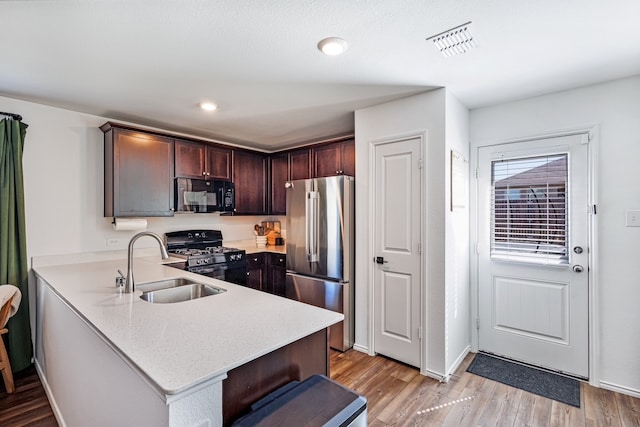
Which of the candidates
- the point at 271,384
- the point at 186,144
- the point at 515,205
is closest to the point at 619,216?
the point at 515,205

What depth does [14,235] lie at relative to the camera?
2660 mm

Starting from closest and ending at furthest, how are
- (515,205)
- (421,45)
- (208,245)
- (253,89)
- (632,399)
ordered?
1. (421,45)
2. (632,399)
3. (253,89)
4. (515,205)
5. (208,245)

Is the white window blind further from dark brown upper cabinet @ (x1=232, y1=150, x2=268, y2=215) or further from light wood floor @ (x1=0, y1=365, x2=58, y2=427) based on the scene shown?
light wood floor @ (x1=0, y1=365, x2=58, y2=427)

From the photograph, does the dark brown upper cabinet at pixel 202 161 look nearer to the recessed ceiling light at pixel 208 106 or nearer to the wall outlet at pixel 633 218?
the recessed ceiling light at pixel 208 106

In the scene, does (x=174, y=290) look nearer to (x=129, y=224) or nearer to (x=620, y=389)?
(x=129, y=224)

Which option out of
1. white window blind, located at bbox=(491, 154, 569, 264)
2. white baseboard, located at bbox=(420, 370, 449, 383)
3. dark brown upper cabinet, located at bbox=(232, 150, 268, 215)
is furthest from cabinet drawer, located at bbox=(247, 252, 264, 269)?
white window blind, located at bbox=(491, 154, 569, 264)

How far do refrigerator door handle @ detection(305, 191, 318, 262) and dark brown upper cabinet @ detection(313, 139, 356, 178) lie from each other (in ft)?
1.80

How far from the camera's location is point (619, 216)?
2.41 meters

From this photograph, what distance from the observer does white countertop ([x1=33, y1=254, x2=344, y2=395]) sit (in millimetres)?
1031

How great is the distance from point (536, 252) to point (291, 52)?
8.68 feet

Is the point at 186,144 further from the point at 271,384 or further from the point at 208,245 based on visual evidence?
the point at 271,384

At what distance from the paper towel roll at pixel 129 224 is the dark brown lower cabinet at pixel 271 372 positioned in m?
2.66

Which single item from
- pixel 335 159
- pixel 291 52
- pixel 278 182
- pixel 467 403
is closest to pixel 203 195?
pixel 278 182

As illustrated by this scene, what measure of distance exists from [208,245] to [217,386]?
131 inches
